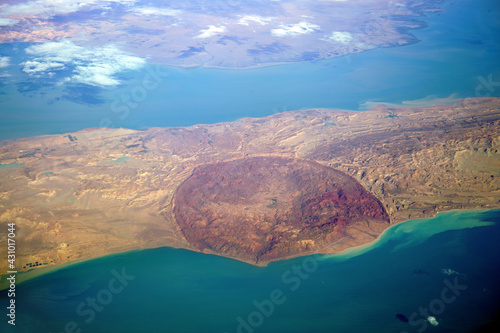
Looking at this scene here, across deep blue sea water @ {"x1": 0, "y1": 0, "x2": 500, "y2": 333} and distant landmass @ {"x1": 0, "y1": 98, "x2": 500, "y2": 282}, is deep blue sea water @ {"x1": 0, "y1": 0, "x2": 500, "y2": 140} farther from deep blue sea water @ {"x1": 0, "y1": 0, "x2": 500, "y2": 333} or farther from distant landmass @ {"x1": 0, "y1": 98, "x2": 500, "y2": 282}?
deep blue sea water @ {"x1": 0, "y1": 0, "x2": 500, "y2": 333}

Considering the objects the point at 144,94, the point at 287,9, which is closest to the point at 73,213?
the point at 144,94

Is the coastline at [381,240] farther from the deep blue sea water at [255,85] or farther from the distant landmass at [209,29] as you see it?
the distant landmass at [209,29]

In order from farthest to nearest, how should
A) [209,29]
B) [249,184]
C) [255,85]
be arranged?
[209,29] < [255,85] < [249,184]

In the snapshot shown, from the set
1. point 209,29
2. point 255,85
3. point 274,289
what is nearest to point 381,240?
point 274,289

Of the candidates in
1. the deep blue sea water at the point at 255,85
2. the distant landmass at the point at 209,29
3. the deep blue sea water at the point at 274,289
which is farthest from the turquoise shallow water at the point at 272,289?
the distant landmass at the point at 209,29

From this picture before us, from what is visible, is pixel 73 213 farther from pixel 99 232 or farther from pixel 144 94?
pixel 144 94

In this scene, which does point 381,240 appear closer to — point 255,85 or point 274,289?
point 274,289
